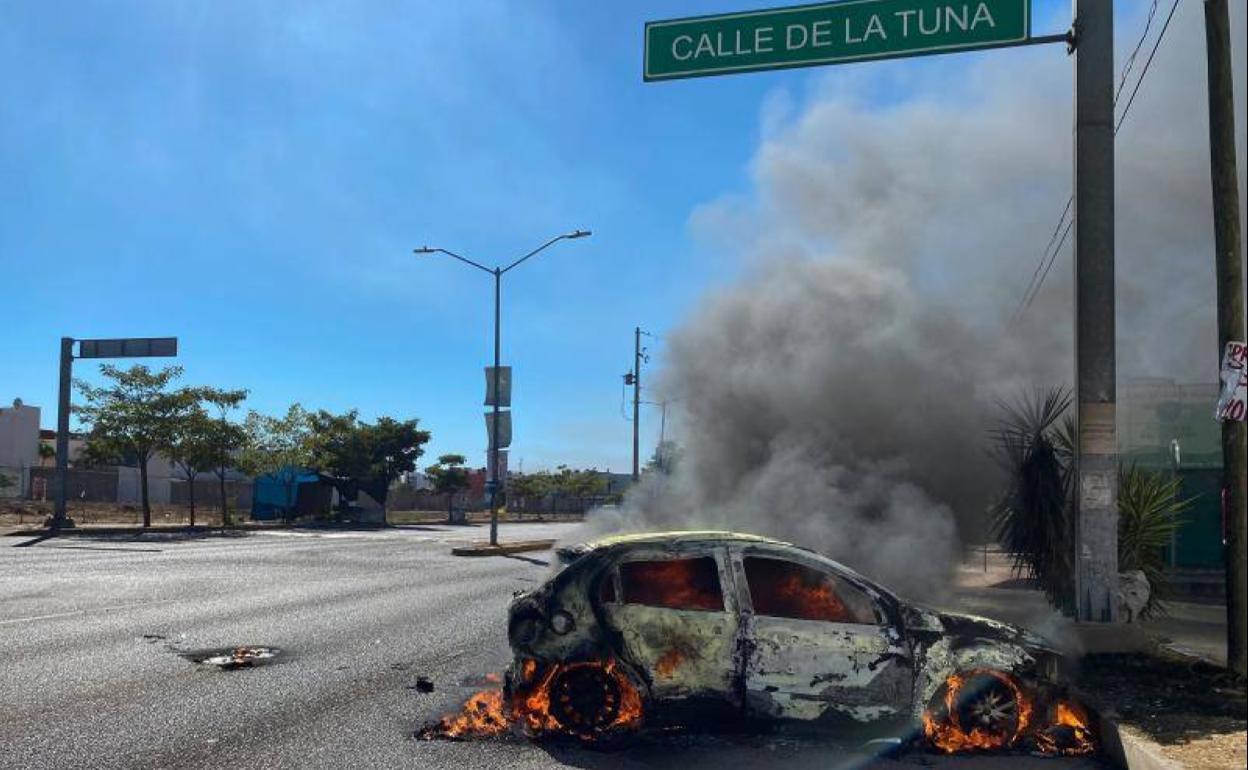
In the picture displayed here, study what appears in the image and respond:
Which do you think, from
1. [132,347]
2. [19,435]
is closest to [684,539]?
[132,347]

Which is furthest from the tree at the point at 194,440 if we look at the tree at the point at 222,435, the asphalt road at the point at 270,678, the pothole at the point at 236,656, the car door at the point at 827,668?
the car door at the point at 827,668

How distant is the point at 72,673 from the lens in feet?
25.5

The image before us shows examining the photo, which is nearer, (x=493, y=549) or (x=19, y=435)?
(x=493, y=549)

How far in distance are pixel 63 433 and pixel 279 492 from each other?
14167mm

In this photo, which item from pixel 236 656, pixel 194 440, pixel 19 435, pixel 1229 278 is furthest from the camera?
pixel 19 435

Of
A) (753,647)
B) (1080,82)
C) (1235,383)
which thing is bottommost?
(753,647)

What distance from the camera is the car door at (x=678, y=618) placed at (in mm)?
5977

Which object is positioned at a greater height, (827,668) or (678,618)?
(678,618)

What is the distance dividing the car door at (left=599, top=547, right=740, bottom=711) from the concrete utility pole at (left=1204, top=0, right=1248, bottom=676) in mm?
4137

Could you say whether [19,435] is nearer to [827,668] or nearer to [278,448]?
[278,448]

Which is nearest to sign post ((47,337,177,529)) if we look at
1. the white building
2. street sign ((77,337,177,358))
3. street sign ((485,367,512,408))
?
street sign ((77,337,177,358))

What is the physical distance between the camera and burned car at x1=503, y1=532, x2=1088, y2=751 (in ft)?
19.4

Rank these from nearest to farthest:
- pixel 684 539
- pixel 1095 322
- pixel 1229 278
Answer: pixel 684 539, pixel 1229 278, pixel 1095 322

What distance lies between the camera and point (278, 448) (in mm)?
40750
